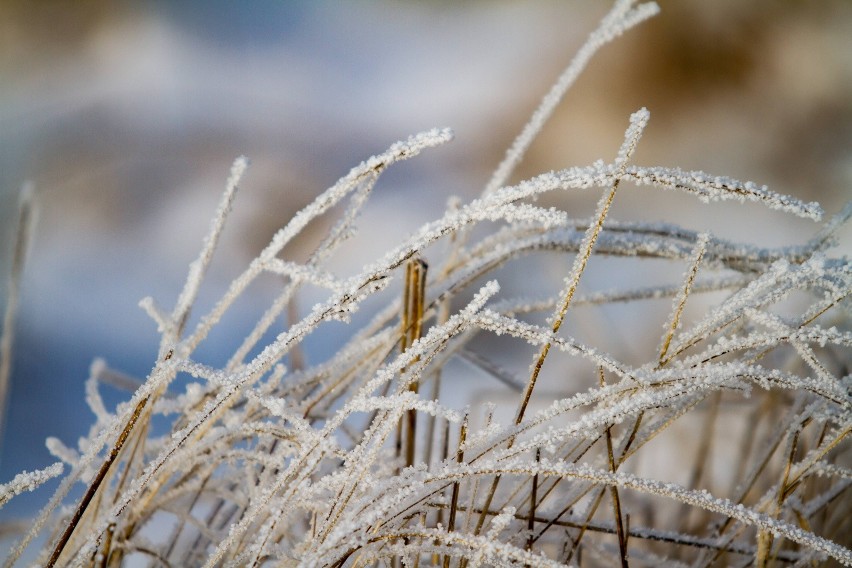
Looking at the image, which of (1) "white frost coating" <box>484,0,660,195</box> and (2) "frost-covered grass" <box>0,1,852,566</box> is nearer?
(2) "frost-covered grass" <box>0,1,852,566</box>

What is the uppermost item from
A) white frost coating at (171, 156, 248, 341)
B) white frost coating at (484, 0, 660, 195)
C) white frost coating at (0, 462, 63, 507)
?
white frost coating at (484, 0, 660, 195)

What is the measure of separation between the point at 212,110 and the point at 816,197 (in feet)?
4.87

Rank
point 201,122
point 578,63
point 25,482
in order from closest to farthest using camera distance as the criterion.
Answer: point 25,482 < point 578,63 < point 201,122

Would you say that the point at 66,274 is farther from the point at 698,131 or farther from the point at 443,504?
the point at 698,131

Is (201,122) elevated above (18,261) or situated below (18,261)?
above

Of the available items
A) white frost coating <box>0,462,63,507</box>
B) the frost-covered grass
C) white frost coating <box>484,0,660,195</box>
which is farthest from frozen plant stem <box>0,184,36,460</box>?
white frost coating <box>484,0,660,195</box>

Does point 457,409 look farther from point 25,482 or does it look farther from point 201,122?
point 201,122

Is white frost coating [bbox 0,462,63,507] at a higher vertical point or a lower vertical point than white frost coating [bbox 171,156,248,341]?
lower

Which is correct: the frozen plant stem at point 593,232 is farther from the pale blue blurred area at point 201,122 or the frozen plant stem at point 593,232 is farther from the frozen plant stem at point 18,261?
the pale blue blurred area at point 201,122

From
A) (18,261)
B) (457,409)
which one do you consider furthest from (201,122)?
(457,409)

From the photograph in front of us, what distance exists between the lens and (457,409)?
31 cm

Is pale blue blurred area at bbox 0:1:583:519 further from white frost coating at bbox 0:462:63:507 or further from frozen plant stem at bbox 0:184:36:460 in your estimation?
white frost coating at bbox 0:462:63:507

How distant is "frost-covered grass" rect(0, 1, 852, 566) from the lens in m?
0.28

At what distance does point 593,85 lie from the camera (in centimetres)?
162
